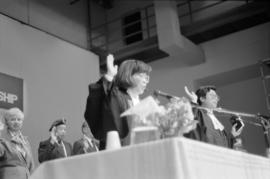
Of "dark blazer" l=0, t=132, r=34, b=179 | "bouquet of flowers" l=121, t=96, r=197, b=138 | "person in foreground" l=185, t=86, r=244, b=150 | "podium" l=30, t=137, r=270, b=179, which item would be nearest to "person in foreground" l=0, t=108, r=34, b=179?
"dark blazer" l=0, t=132, r=34, b=179

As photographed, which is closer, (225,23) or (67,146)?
(67,146)

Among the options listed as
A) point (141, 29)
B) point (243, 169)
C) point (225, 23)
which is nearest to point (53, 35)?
point (141, 29)

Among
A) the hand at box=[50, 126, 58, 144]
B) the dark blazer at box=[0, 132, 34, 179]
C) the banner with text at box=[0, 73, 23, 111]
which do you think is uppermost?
the banner with text at box=[0, 73, 23, 111]

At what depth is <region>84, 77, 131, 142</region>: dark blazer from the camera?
227 centimetres

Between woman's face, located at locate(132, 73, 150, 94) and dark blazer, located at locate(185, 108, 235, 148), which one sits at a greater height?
woman's face, located at locate(132, 73, 150, 94)

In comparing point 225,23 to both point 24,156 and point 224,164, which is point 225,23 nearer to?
point 24,156

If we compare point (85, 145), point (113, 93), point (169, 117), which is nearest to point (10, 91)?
point (85, 145)

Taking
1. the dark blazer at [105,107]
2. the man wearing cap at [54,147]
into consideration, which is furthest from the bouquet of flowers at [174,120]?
the man wearing cap at [54,147]

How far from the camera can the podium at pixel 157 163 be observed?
1502mm

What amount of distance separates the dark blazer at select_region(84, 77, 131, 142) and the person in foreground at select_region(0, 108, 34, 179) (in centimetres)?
134

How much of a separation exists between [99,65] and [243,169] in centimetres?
663

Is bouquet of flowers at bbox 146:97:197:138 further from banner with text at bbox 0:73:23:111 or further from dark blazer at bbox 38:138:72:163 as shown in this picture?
banner with text at bbox 0:73:23:111

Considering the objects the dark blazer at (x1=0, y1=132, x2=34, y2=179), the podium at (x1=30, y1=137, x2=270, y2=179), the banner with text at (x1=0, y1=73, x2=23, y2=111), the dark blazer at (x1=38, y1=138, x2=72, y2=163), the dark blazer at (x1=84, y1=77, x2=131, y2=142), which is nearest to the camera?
the podium at (x1=30, y1=137, x2=270, y2=179)

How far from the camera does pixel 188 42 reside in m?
7.57
